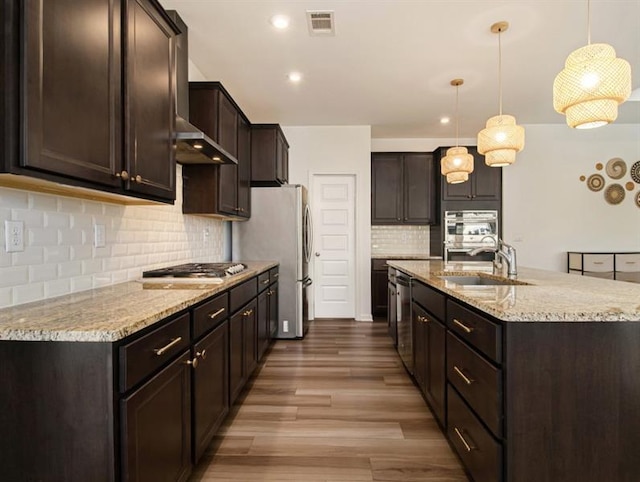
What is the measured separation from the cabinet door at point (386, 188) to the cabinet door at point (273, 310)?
2391 millimetres

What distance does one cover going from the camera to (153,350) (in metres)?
1.25

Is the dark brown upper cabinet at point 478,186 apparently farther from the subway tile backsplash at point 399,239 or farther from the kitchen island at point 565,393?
the kitchen island at point 565,393

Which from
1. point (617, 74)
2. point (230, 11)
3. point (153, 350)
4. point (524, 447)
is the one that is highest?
point (230, 11)

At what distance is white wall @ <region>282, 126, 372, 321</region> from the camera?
5227 millimetres

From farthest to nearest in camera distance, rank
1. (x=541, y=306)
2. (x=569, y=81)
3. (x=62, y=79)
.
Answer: (x=569, y=81) → (x=541, y=306) → (x=62, y=79)

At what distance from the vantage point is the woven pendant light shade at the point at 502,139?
259 centimetres

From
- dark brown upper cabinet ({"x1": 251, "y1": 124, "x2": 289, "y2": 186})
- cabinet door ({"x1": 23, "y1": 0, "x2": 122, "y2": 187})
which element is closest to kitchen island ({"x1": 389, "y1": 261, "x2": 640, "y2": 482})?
cabinet door ({"x1": 23, "y1": 0, "x2": 122, "y2": 187})

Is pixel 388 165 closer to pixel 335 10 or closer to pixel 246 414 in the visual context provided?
pixel 335 10

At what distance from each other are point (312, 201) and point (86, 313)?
419 centimetres

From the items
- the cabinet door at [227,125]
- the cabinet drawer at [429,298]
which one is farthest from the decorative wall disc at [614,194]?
the cabinet door at [227,125]

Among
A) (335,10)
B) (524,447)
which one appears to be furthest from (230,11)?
(524,447)

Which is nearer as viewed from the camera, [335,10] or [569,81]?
[569,81]

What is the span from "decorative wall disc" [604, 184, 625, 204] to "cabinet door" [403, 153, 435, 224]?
2.67 metres

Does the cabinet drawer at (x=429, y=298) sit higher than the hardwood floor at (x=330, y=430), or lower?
higher
